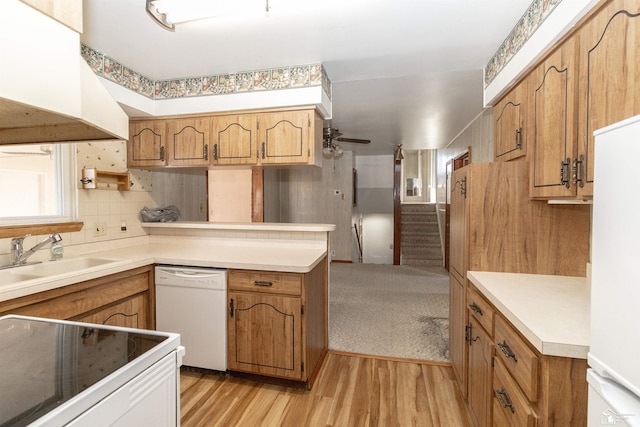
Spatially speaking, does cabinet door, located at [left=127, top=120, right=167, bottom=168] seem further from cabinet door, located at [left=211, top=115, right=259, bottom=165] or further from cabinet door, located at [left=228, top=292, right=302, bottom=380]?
cabinet door, located at [left=228, top=292, right=302, bottom=380]

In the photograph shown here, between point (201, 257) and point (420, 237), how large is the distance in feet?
19.0

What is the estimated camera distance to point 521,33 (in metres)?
1.71

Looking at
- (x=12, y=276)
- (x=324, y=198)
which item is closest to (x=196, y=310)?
(x=12, y=276)

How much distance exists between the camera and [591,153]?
1.11 m

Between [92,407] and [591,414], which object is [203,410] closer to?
[92,407]

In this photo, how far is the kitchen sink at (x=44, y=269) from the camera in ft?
5.62

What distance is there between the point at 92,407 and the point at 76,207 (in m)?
2.17

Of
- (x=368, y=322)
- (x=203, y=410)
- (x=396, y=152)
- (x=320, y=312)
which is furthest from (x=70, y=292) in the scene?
(x=396, y=152)

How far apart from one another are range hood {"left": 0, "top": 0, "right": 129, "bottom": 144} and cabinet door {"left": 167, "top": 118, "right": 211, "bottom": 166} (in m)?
1.66

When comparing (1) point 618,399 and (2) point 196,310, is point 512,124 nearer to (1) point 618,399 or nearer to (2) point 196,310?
(1) point 618,399

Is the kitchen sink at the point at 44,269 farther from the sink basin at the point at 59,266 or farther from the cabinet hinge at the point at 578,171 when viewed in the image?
the cabinet hinge at the point at 578,171

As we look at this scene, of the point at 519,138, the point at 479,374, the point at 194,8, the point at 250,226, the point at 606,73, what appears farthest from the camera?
the point at 250,226

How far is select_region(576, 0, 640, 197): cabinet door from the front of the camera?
0.93 meters

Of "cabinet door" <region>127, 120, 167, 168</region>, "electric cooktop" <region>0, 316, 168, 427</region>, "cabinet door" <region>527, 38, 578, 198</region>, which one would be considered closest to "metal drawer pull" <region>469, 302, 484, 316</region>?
"cabinet door" <region>527, 38, 578, 198</region>
